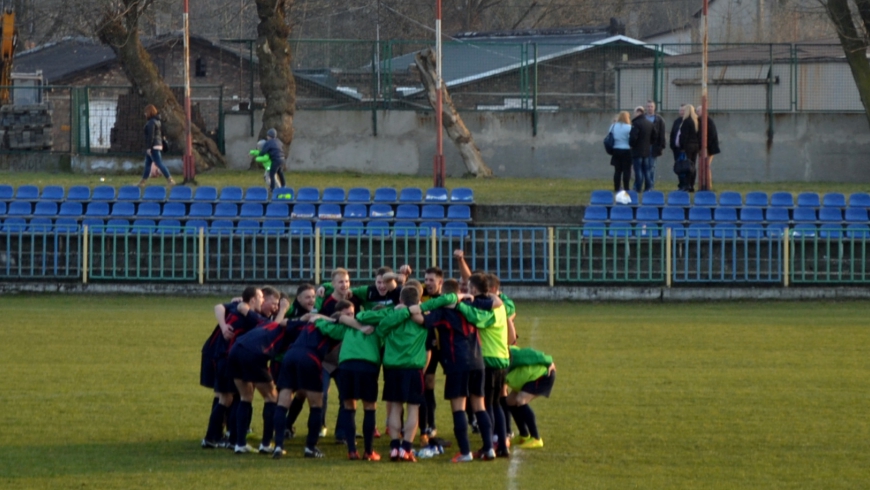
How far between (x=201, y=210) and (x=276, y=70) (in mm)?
7831

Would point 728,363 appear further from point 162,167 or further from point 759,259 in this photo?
point 162,167

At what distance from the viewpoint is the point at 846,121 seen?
30.0m

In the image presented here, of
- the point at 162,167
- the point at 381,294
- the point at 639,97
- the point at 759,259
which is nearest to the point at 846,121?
the point at 639,97

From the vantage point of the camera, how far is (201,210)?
22.2m

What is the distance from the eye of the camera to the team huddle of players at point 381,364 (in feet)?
31.8

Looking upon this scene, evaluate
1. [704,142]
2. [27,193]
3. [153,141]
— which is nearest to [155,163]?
[153,141]

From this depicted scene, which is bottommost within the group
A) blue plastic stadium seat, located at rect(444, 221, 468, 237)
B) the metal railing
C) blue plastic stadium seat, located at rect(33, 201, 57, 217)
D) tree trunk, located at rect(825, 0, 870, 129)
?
Answer: the metal railing

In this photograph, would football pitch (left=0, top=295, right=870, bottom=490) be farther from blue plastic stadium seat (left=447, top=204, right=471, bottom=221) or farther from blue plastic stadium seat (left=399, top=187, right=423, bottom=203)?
blue plastic stadium seat (left=399, top=187, right=423, bottom=203)

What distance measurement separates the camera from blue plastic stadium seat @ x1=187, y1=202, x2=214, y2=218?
22.1 metres

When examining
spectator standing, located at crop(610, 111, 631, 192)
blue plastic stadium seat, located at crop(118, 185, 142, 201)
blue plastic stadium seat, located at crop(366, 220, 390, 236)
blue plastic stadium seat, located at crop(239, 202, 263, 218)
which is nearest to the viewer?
blue plastic stadium seat, located at crop(366, 220, 390, 236)

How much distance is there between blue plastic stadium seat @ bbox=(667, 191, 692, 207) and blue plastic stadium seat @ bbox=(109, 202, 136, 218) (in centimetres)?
997

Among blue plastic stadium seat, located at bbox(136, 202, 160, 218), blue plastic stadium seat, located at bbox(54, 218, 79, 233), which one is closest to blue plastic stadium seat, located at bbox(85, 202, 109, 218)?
blue plastic stadium seat, located at bbox(136, 202, 160, 218)

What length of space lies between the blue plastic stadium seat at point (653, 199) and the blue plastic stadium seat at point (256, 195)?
23.2ft

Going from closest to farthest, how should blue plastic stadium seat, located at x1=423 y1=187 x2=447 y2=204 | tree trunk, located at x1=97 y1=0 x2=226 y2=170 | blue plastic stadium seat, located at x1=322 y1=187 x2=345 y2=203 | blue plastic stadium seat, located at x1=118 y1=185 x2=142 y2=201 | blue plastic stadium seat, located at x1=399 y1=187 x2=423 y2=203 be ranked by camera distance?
1. blue plastic stadium seat, located at x1=423 y1=187 x2=447 y2=204
2. blue plastic stadium seat, located at x1=399 y1=187 x2=423 y2=203
3. blue plastic stadium seat, located at x1=322 y1=187 x2=345 y2=203
4. blue plastic stadium seat, located at x1=118 y1=185 x2=142 y2=201
5. tree trunk, located at x1=97 y1=0 x2=226 y2=170
